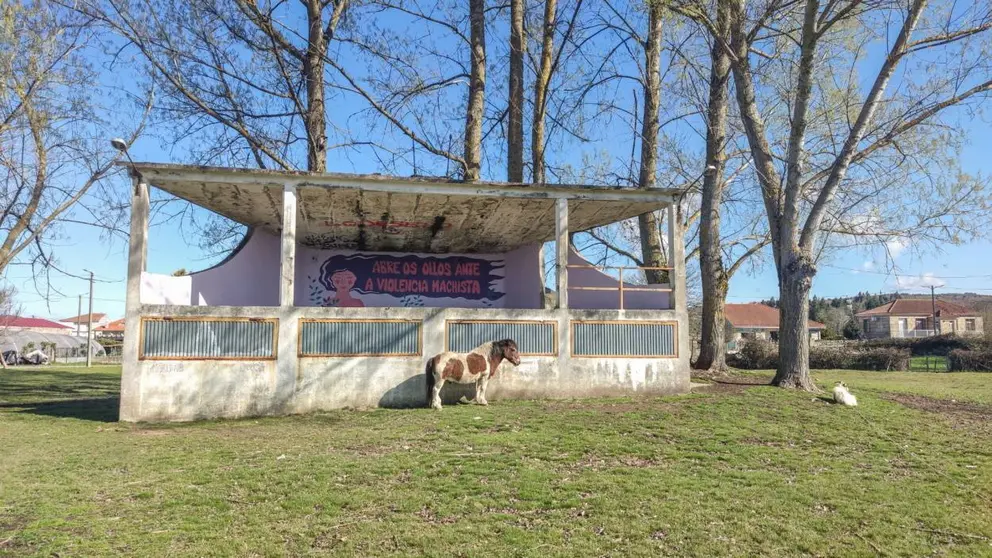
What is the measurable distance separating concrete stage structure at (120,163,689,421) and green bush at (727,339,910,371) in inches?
599

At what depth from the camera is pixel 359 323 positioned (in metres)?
10.9

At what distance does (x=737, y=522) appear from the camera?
469 centimetres

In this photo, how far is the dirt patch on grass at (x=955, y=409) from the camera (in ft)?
31.9

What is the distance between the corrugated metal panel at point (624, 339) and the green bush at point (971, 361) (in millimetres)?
23852

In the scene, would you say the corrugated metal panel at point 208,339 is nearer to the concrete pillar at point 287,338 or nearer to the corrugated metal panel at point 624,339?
the concrete pillar at point 287,338

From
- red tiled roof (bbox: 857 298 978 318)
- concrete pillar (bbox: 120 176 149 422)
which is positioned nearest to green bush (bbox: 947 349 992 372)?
concrete pillar (bbox: 120 176 149 422)

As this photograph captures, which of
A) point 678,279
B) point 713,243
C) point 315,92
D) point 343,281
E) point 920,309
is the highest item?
point 315,92

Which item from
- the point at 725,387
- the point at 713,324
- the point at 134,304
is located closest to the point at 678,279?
the point at 725,387

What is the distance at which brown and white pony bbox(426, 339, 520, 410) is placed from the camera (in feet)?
34.5

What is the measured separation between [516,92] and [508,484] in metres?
14.8

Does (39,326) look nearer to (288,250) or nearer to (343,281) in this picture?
(343,281)

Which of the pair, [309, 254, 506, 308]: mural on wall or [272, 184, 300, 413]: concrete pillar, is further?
[309, 254, 506, 308]: mural on wall

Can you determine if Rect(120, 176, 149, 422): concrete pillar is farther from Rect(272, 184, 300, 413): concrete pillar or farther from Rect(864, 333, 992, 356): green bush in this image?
Rect(864, 333, 992, 356): green bush

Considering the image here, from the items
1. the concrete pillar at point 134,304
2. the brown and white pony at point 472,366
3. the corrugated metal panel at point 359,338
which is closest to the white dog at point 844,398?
the brown and white pony at point 472,366
